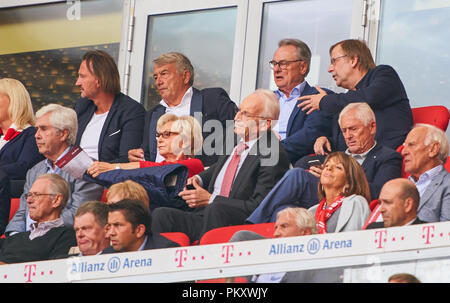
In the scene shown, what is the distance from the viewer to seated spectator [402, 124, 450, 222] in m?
3.80

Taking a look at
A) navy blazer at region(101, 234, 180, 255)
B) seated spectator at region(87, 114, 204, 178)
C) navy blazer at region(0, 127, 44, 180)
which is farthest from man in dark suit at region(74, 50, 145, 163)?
navy blazer at region(101, 234, 180, 255)

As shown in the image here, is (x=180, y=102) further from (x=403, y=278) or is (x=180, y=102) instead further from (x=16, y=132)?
(x=403, y=278)

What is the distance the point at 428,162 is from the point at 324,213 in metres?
0.52

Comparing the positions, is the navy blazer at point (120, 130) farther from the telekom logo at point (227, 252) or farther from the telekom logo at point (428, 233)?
the telekom logo at point (428, 233)

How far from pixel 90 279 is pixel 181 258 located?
41cm

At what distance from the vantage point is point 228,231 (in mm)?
3961

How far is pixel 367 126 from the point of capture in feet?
14.1

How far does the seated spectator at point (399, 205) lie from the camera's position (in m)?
3.59

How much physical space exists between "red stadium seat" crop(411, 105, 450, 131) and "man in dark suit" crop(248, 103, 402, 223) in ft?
1.36

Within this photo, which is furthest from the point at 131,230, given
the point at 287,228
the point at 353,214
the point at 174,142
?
the point at 353,214

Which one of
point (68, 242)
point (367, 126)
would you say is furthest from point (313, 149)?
point (68, 242)

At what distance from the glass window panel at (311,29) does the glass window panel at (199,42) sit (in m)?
0.29

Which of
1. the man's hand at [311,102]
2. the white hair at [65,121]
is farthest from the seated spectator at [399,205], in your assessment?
the white hair at [65,121]
